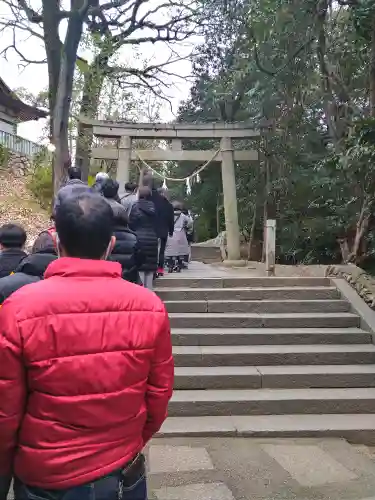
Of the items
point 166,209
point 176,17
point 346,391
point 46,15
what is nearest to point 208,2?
point 176,17

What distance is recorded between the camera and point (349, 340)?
5.96m

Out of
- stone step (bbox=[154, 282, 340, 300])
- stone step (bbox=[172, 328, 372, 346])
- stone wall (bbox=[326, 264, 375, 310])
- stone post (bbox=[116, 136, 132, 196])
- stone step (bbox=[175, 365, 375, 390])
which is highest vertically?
stone post (bbox=[116, 136, 132, 196])

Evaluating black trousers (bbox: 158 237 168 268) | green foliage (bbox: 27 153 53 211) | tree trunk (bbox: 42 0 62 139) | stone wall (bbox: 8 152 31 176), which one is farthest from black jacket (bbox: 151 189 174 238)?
stone wall (bbox: 8 152 31 176)

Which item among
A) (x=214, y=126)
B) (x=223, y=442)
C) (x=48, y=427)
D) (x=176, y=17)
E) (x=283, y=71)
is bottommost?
(x=223, y=442)

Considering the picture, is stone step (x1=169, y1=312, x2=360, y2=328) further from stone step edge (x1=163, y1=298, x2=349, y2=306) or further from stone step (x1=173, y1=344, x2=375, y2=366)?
stone step (x1=173, y1=344, x2=375, y2=366)

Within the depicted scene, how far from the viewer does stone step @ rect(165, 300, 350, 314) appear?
21.6ft

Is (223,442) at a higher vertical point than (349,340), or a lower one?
lower

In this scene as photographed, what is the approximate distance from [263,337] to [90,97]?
972cm

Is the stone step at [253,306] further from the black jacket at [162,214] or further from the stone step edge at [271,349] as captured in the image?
the black jacket at [162,214]

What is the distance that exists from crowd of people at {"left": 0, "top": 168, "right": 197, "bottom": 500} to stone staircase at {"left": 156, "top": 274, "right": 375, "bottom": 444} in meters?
2.87

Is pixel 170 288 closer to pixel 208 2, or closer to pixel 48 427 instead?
pixel 48 427

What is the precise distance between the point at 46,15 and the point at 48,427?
11661mm

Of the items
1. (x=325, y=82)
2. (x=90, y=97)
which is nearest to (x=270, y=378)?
(x=325, y=82)

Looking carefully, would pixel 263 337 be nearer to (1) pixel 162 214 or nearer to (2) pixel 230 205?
(1) pixel 162 214
